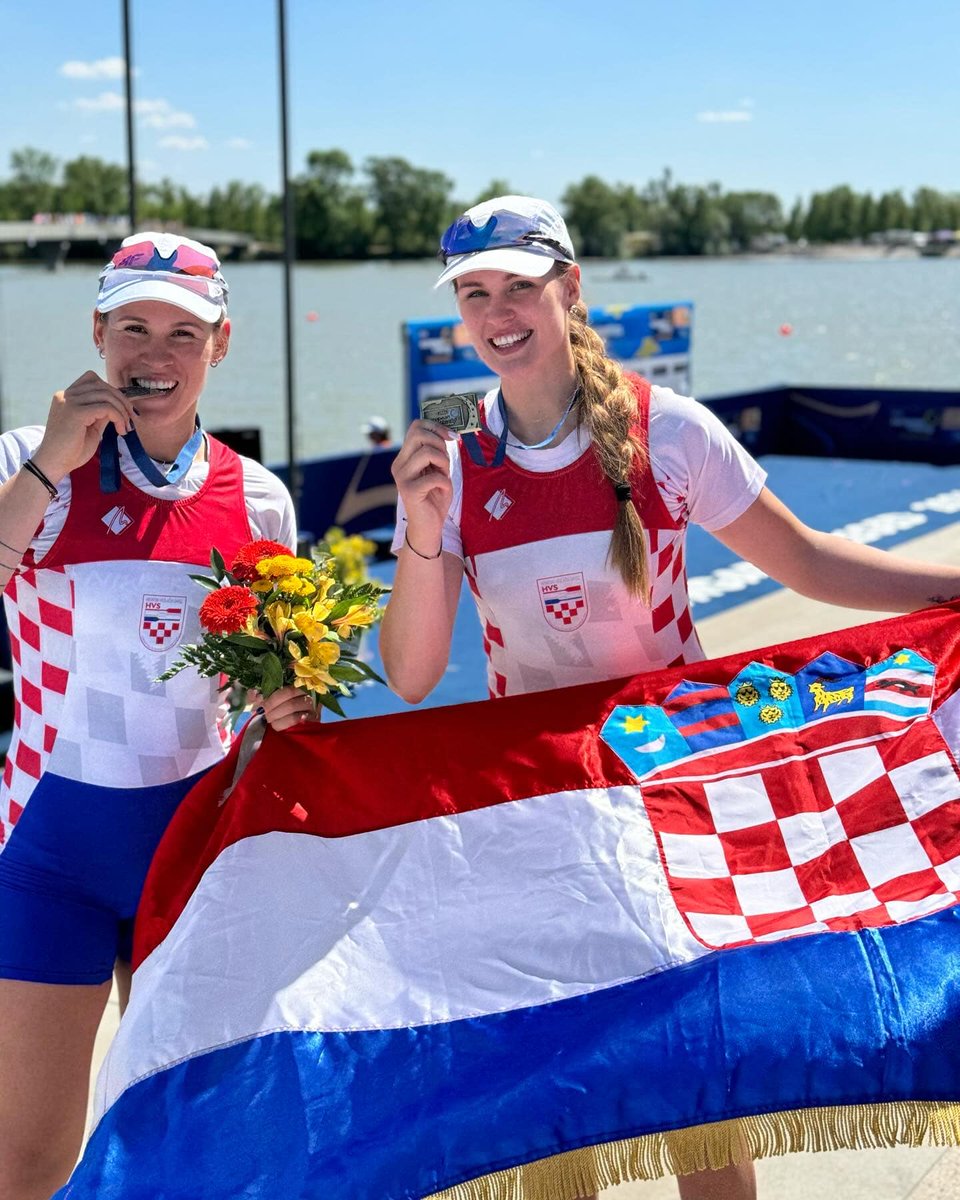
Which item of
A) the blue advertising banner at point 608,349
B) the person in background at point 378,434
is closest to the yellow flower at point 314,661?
the blue advertising banner at point 608,349

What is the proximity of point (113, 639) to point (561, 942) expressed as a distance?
0.96 meters

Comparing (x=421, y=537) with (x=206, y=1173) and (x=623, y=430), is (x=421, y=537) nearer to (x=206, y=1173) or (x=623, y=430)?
(x=623, y=430)

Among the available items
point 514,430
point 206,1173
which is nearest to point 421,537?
point 514,430

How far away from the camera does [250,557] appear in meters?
2.28

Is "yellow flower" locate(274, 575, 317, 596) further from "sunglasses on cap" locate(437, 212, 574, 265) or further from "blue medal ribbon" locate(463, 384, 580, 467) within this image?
"sunglasses on cap" locate(437, 212, 574, 265)

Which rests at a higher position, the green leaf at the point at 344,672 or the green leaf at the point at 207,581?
the green leaf at the point at 207,581

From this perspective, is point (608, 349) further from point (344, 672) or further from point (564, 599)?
point (344, 672)

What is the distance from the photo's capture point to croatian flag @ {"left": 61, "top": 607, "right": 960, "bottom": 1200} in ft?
6.54

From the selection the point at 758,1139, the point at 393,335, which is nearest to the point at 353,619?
the point at 758,1139

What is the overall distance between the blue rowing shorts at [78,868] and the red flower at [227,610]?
0.41m

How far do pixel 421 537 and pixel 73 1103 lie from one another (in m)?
1.16

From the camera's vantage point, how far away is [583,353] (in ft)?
8.27

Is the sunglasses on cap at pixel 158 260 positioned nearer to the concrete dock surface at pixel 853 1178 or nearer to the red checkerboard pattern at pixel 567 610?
the red checkerboard pattern at pixel 567 610

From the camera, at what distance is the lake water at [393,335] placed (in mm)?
33219
